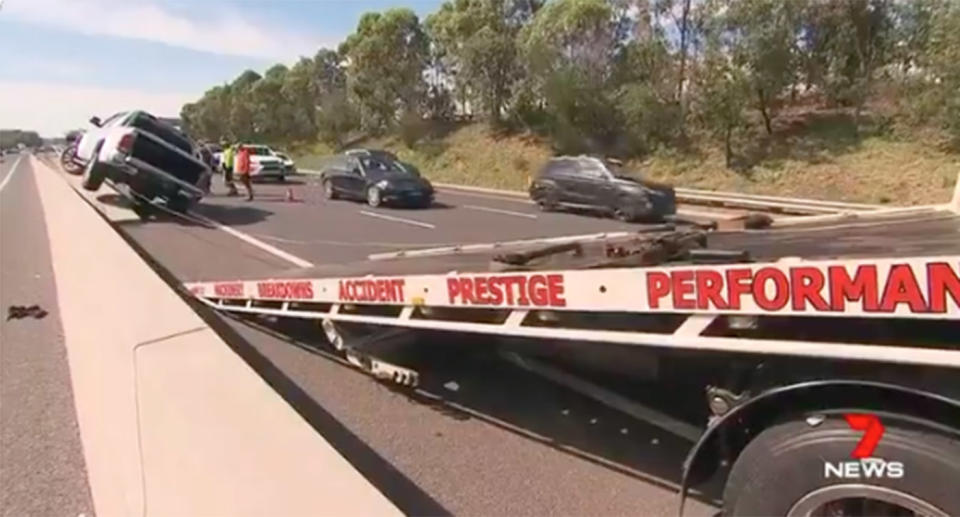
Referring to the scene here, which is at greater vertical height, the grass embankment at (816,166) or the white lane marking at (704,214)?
the grass embankment at (816,166)

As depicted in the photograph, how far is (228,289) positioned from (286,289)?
49.9 inches

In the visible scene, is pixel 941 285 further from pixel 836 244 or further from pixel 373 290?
pixel 373 290

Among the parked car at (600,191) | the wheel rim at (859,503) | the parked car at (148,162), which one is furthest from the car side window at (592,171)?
the wheel rim at (859,503)

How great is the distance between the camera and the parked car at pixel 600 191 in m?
16.2

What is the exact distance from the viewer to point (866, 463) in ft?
Result: 6.66

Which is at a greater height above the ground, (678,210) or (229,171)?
(229,171)

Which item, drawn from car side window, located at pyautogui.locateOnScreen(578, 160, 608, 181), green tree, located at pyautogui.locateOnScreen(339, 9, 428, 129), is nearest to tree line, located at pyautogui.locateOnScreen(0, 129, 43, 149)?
green tree, located at pyautogui.locateOnScreen(339, 9, 428, 129)

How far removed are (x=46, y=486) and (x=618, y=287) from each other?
3165 millimetres

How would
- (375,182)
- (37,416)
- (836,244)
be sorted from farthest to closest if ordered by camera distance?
1. (375,182)
2. (37,416)
3. (836,244)

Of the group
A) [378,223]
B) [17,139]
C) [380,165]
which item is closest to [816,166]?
[380,165]

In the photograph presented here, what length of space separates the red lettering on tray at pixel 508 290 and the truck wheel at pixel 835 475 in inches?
41.0

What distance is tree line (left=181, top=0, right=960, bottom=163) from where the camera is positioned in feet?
70.6

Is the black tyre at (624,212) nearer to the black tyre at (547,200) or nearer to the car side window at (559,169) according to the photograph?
the car side window at (559,169)

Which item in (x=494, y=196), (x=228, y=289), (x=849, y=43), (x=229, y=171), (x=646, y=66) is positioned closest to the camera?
(x=228, y=289)
